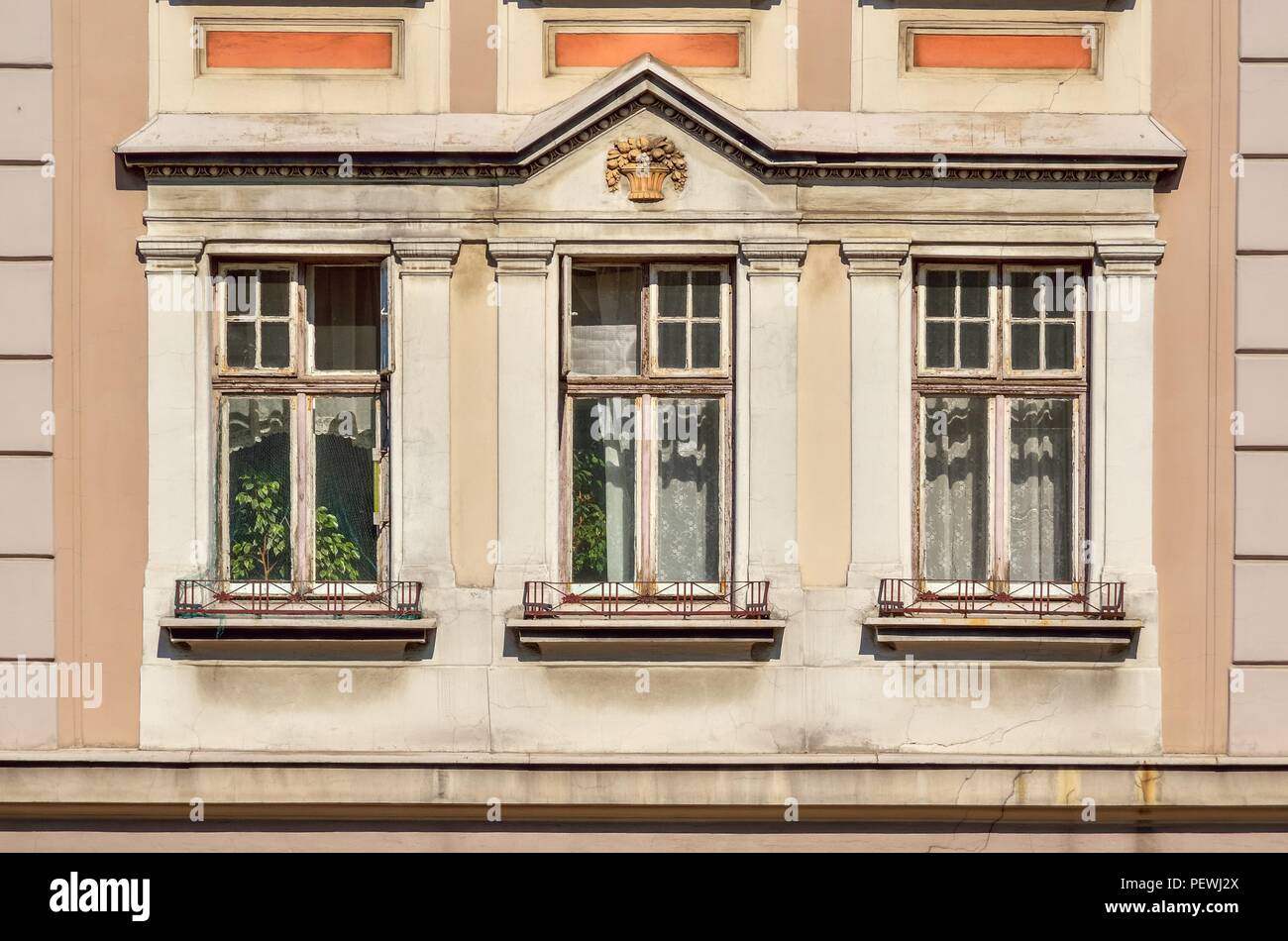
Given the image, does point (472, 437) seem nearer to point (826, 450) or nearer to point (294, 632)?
point (294, 632)

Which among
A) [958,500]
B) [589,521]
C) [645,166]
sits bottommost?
[589,521]

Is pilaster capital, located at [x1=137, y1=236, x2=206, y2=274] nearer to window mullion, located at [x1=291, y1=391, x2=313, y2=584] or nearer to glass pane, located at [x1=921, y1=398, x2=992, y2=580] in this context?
window mullion, located at [x1=291, y1=391, x2=313, y2=584]

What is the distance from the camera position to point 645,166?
9.03 meters

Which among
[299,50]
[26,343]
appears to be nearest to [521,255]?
[299,50]

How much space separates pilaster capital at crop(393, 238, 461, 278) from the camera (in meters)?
9.00

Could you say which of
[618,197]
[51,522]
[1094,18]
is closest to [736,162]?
[618,197]

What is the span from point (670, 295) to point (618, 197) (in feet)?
2.06

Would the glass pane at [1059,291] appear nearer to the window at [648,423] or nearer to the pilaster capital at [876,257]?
the pilaster capital at [876,257]

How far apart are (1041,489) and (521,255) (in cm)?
324

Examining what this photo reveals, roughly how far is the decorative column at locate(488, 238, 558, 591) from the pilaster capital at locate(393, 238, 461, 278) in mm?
230

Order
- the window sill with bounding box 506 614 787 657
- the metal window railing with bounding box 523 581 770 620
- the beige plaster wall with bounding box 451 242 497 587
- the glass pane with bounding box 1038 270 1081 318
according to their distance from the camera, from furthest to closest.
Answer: the glass pane with bounding box 1038 270 1081 318, the beige plaster wall with bounding box 451 242 497 587, the metal window railing with bounding box 523 581 770 620, the window sill with bounding box 506 614 787 657

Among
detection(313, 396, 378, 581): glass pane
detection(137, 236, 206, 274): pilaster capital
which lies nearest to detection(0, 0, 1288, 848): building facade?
detection(137, 236, 206, 274): pilaster capital

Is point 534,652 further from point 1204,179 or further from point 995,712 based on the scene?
point 1204,179
